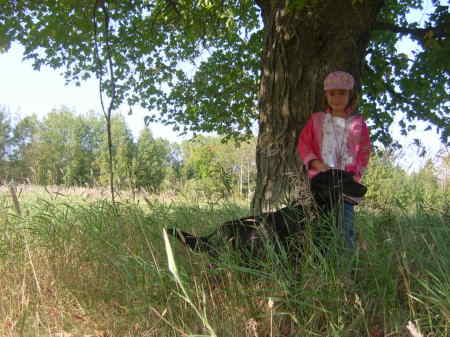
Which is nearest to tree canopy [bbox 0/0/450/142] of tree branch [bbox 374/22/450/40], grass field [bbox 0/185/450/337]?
tree branch [bbox 374/22/450/40]

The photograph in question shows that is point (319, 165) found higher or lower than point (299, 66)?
lower

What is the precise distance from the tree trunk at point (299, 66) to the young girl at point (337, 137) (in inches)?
25.6

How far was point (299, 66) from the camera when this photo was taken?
3820 millimetres

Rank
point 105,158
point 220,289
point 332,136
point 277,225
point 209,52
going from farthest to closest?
point 105,158 → point 209,52 → point 332,136 → point 277,225 → point 220,289

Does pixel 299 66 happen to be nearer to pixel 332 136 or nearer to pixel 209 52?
pixel 332 136

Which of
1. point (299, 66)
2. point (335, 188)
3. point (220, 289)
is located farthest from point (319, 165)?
point (299, 66)

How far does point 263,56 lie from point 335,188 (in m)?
2.20

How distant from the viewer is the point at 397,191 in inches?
131

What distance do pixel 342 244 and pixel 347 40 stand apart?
235 cm

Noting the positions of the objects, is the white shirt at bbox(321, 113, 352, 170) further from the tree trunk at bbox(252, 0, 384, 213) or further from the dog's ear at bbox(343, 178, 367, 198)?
the tree trunk at bbox(252, 0, 384, 213)

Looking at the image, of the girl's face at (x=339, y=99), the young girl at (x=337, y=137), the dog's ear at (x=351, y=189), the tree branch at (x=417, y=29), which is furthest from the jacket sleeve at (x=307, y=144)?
the tree branch at (x=417, y=29)

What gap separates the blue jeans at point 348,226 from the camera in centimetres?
242

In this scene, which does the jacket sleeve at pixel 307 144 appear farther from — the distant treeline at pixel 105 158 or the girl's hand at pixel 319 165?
the distant treeline at pixel 105 158

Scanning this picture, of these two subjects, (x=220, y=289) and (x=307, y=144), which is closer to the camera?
(x=220, y=289)
